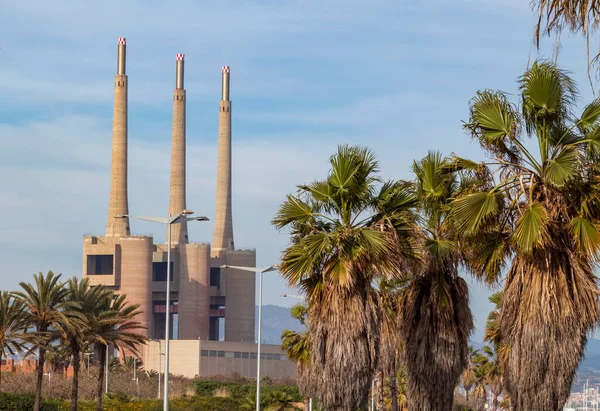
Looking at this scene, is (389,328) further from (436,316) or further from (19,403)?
(19,403)

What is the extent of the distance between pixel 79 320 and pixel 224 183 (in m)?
106

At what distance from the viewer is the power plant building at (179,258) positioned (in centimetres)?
15950

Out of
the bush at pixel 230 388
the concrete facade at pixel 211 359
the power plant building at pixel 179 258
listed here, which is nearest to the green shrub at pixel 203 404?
the bush at pixel 230 388

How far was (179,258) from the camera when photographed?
6604 inches

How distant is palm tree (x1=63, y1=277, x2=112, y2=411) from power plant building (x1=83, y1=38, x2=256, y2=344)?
8012 centimetres

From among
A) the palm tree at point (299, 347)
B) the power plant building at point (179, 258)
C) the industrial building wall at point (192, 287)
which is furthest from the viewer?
the industrial building wall at point (192, 287)

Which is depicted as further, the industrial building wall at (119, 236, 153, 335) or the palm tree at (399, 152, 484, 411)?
the industrial building wall at (119, 236, 153, 335)

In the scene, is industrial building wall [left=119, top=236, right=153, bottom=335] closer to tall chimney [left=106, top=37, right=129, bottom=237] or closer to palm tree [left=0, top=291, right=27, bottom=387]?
tall chimney [left=106, top=37, right=129, bottom=237]

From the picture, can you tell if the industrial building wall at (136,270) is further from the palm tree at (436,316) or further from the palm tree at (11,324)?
the palm tree at (436,316)

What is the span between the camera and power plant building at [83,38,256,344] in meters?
160

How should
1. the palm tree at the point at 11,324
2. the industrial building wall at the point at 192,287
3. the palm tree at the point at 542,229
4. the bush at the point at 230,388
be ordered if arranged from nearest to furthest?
the palm tree at the point at 542,229 → the palm tree at the point at 11,324 → the bush at the point at 230,388 → the industrial building wall at the point at 192,287

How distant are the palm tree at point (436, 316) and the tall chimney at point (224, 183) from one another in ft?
469

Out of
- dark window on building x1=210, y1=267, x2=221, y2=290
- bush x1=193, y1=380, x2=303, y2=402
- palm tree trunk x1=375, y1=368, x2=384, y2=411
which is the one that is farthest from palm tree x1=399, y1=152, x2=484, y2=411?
dark window on building x1=210, y1=267, x2=221, y2=290

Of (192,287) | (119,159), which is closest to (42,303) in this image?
(119,159)
